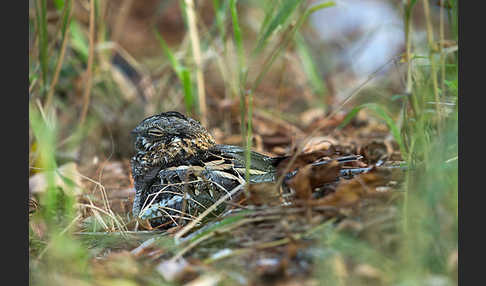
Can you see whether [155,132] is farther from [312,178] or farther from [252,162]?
[312,178]

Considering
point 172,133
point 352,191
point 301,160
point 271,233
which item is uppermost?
point 172,133

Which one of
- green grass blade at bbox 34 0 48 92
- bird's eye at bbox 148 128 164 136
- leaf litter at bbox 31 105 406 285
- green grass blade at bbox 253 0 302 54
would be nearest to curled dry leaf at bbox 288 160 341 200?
leaf litter at bbox 31 105 406 285

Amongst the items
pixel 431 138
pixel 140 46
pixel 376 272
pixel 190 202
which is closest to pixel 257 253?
pixel 376 272

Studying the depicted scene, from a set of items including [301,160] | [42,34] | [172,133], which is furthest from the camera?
[42,34]

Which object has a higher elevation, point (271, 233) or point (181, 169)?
point (181, 169)

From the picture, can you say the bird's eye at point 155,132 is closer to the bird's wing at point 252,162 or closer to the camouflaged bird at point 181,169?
the camouflaged bird at point 181,169

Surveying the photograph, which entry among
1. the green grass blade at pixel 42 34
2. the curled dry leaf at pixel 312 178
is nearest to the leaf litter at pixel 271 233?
the curled dry leaf at pixel 312 178

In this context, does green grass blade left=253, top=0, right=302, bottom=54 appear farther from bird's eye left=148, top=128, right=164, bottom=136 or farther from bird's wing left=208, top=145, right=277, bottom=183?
A: bird's eye left=148, top=128, right=164, bottom=136

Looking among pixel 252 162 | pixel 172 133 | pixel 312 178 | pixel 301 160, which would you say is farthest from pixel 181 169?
pixel 312 178
